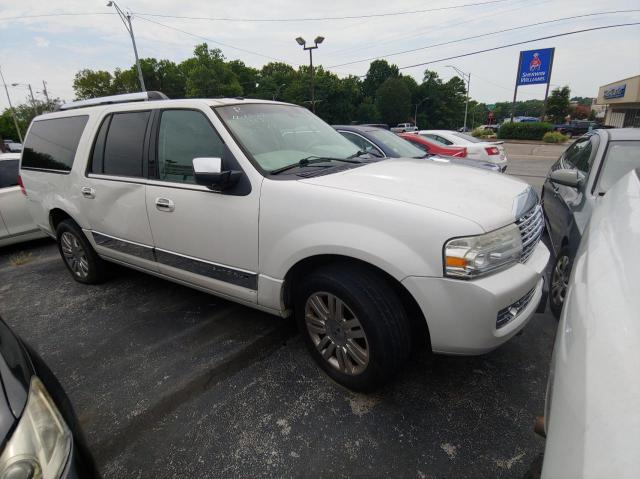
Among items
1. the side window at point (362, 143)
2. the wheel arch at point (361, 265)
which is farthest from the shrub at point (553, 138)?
the wheel arch at point (361, 265)

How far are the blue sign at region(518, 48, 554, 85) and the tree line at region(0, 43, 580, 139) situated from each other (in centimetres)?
2905

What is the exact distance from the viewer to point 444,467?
1.85 meters

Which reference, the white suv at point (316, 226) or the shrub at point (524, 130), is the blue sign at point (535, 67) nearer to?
the shrub at point (524, 130)

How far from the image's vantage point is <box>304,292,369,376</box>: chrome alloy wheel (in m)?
2.20

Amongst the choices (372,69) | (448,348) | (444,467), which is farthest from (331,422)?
(372,69)

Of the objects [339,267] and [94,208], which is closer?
[339,267]

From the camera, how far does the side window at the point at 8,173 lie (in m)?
5.57

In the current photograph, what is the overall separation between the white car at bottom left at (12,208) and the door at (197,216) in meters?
4.01

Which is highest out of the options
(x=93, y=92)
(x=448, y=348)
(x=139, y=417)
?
(x=93, y=92)

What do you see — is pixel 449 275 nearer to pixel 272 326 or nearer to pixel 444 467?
pixel 444 467

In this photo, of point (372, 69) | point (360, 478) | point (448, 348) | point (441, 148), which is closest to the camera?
point (360, 478)

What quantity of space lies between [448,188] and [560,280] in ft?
5.63

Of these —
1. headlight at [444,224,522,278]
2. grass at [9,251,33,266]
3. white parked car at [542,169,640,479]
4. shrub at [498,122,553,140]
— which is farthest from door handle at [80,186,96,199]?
shrub at [498,122,553,140]

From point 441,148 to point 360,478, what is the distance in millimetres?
8118
